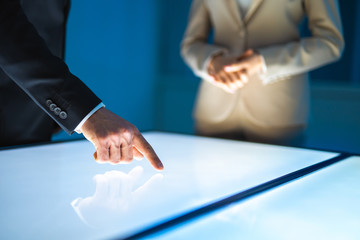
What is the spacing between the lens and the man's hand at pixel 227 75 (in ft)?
4.47

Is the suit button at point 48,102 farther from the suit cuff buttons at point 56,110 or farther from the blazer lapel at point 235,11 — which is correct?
the blazer lapel at point 235,11

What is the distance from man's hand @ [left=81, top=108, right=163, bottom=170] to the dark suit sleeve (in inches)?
1.1

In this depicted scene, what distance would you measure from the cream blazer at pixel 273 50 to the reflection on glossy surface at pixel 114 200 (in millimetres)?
774

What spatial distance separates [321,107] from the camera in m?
3.35

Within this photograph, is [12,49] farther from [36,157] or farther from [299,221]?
[299,221]

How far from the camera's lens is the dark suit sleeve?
2.58 ft

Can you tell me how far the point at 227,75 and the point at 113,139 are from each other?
72 cm

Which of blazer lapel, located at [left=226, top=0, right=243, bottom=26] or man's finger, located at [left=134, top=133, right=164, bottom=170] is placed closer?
man's finger, located at [left=134, top=133, right=164, bottom=170]

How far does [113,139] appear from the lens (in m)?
0.74

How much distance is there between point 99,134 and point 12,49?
27 cm

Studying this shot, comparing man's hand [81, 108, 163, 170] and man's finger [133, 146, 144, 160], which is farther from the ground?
man's hand [81, 108, 163, 170]

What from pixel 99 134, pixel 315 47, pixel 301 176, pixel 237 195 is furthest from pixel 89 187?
pixel 315 47

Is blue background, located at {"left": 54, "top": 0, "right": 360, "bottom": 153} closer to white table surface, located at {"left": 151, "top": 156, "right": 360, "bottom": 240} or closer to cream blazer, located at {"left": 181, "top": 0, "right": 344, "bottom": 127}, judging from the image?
cream blazer, located at {"left": 181, "top": 0, "right": 344, "bottom": 127}

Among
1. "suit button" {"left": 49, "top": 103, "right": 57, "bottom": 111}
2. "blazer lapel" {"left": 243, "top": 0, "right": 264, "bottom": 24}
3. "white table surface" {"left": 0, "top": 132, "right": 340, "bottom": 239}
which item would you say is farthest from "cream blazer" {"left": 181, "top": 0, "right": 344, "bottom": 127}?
"suit button" {"left": 49, "top": 103, "right": 57, "bottom": 111}
